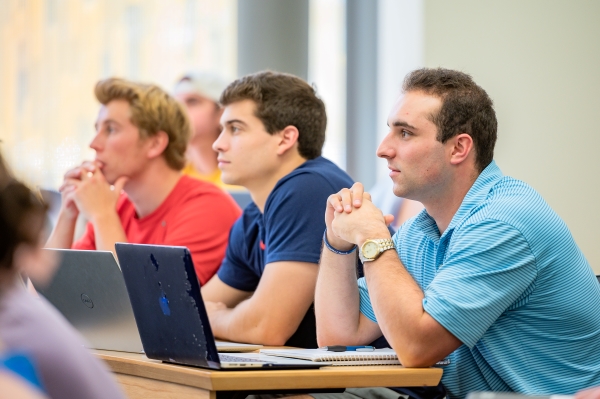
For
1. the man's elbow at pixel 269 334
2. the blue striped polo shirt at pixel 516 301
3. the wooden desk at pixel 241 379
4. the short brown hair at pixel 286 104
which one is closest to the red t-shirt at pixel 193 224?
the short brown hair at pixel 286 104

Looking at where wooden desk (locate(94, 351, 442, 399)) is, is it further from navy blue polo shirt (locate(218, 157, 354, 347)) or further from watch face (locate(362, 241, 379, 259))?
navy blue polo shirt (locate(218, 157, 354, 347))

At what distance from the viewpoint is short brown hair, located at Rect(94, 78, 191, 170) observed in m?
3.05

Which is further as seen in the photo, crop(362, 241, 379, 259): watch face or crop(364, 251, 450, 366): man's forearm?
crop(362, 241, 379, 259): watch face

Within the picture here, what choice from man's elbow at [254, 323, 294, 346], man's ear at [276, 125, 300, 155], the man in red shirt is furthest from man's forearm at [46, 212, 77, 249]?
man's elbow at [254, 323, 294, 346]

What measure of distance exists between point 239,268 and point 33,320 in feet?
5.70

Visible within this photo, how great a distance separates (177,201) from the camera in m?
2.93

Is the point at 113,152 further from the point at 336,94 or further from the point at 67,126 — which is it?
the point at 336,94

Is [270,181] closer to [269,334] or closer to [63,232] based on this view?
[269,334]

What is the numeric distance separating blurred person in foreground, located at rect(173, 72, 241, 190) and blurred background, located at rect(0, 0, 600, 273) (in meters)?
0.27

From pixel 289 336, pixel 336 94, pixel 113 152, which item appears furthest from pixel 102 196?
pixel 336 94

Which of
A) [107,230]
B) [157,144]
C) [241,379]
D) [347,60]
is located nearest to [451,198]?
[241,379]

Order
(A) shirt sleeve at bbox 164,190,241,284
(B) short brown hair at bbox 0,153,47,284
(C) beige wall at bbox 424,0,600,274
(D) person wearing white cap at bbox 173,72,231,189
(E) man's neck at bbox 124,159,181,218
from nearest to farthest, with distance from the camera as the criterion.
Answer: (B) short brown hair at bbox 0,153,47,284
(A) shirt sleeve at bbox 164,190,241,284
(E) man's neck at bbox 124,159,181,218
(C) beige wall at bbox 424,0,600,274
(D) person wearing white cap at bbox 173,72,231,189

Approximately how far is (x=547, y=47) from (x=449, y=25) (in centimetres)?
45

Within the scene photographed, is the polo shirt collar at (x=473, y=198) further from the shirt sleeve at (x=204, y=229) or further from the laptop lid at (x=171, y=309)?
the shirt sleeve at (x=204, y=229)
